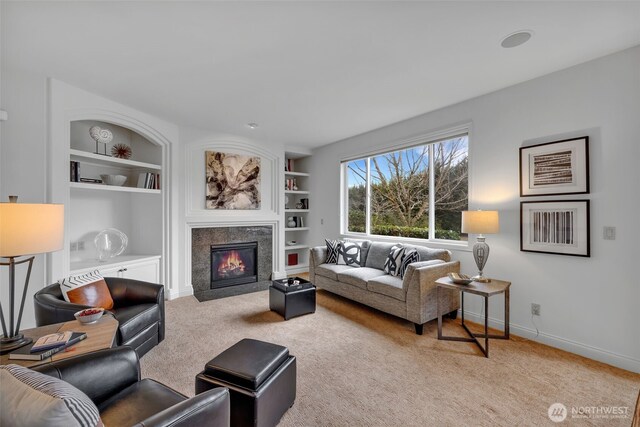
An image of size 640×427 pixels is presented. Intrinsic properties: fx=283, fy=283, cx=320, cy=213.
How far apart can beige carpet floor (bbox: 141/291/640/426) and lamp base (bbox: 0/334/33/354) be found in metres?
0.92

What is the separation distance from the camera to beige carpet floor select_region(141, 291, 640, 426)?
1833 mm

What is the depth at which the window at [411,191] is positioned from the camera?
12.2ft

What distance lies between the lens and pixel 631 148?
2.33m

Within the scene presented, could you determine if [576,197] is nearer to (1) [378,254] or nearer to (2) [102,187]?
(1) [378,254]

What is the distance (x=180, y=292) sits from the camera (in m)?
4.30

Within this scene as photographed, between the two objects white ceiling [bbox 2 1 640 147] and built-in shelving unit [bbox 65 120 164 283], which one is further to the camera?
built-in shelving unit [bbox 65 120 164 283]

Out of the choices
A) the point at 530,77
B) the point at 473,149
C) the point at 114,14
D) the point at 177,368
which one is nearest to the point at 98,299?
the point at 177,368

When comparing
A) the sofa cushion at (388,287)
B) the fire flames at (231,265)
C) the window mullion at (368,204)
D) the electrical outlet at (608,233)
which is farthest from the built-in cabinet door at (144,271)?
the electrical outlet at (608,233)

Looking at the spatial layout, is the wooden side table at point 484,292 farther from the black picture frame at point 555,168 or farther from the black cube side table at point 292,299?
the black cube side table at point 292,299

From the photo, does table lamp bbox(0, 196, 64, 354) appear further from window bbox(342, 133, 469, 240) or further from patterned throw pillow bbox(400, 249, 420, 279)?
window bbox(342, 133, 469, 240)

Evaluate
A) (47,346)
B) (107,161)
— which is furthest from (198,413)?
(107,161)

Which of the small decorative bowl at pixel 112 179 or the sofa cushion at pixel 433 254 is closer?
the sofa cushion at pixel 433 254

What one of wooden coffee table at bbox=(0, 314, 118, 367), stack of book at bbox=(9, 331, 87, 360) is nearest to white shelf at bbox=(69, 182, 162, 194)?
wooden coffee table at bbox=(0, 314, 118, 367)

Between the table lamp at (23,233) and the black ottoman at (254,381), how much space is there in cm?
104
